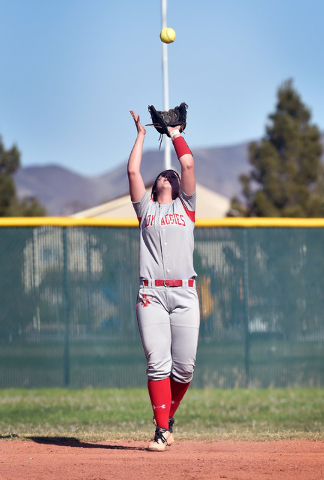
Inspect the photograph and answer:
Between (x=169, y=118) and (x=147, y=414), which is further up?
(x=169, y=118)

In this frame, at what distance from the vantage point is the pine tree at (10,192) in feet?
112

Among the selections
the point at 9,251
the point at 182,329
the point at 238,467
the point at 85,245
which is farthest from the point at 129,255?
the point at 238,467

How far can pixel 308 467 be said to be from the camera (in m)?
4.46

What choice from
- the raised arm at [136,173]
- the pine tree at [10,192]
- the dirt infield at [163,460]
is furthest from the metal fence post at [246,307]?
the pine tree at [10,192]

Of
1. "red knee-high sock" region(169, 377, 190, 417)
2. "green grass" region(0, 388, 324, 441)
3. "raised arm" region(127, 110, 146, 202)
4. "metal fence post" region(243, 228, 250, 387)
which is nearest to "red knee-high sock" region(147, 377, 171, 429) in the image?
"red knee-high sock" region(169, 377, 190, 417)

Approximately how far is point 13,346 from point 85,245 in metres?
1.55

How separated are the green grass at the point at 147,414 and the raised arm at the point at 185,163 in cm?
232

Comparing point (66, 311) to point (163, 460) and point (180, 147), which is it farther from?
point (163, 460)

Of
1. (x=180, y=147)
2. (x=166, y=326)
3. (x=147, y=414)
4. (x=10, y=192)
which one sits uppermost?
(x=10, y=192)

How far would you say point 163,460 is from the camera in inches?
183

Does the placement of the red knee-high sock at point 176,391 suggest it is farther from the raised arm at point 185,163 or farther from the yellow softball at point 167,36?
the yellow softball at point 167,36

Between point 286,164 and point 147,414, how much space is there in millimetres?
22664

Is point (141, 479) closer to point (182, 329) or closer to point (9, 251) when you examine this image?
point (182, 329)

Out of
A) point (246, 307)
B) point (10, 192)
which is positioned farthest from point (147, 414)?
point (10, 192)
